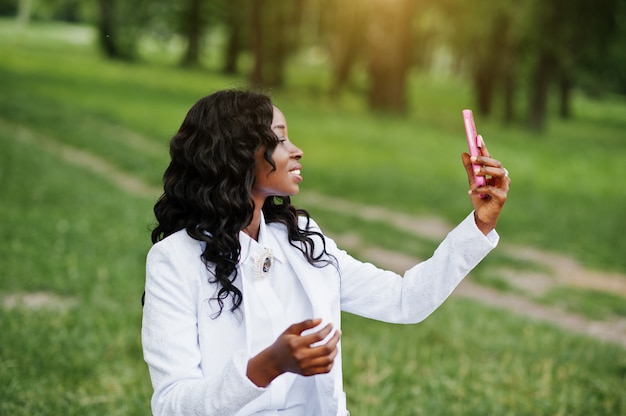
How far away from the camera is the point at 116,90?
82.1ft

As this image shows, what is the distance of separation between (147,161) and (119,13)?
28360 millimetres

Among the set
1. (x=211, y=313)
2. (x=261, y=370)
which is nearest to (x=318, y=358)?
(x=261, y=370)

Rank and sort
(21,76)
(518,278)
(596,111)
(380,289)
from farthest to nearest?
(596,111) < (21,76) < (518,278) < (380,289)

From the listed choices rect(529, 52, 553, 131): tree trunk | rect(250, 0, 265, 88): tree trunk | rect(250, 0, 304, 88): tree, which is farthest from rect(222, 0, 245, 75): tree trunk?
rect(529, 52, 553, 131): tree trunk

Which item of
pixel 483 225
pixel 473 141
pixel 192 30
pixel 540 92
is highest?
pixel 473 141

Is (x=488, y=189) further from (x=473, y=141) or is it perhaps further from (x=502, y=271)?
(x=502, y=271)

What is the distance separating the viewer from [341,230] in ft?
33.0

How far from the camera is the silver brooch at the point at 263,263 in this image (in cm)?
218

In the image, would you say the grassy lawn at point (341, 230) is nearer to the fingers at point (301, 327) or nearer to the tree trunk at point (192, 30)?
the fingers at point (301, 327)

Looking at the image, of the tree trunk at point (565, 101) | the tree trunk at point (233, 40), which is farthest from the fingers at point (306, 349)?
the tree trunk at point (565, 101)

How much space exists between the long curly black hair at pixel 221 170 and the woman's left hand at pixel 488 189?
524 mm

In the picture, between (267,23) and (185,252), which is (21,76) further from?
(185,252)

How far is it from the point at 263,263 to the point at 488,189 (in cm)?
61

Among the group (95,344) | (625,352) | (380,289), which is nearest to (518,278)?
(625,352)
